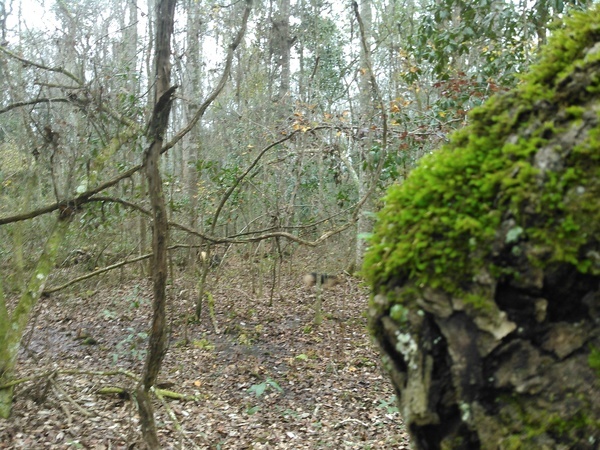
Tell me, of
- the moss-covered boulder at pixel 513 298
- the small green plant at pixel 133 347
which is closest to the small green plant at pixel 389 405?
the small green plant at pixel 133 347

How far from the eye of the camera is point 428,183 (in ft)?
4.15

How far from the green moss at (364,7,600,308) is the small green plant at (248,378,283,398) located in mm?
Answer: 5746

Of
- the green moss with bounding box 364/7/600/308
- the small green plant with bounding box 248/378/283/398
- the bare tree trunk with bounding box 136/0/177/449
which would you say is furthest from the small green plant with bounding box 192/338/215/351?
the green moss with bounding box 364/7/600/308

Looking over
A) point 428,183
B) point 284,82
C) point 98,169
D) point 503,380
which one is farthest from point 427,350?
point 284,82

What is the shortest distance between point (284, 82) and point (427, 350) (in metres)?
14.9

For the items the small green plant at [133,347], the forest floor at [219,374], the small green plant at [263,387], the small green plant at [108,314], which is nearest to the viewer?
the forest floor at [219,374]

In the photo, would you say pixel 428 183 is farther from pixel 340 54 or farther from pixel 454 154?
pixel 340 54

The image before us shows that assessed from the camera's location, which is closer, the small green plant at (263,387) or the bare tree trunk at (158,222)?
the bare tree trunk at (158,222)

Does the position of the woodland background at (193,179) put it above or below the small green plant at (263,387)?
above

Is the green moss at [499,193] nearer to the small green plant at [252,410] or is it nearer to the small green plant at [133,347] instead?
the small green plant at [252,410]

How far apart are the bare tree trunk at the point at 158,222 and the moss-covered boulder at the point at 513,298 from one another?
12.3ft

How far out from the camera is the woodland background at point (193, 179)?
6.42m

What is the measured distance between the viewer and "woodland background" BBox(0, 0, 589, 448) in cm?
642

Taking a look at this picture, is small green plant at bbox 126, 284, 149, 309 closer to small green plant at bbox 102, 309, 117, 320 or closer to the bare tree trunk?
small green plant at bbox 102, 309, 117, 320
